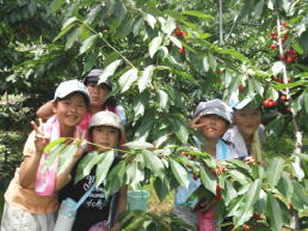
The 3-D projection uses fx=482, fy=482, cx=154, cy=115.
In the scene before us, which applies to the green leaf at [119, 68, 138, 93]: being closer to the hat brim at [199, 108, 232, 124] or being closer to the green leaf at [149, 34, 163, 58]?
the green leaf at [149, 34, 163, 58]

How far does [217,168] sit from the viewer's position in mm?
1720

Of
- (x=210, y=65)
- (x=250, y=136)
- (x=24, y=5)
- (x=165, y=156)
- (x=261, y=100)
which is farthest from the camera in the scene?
(x=24, y=5)

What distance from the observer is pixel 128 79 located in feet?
6.04

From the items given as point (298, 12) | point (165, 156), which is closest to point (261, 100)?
point (298, 12)

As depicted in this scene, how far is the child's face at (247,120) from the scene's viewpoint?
2.58 meters

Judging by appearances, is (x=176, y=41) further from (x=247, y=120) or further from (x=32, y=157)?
(x=247, y=120)

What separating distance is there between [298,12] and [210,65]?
0.61 meters

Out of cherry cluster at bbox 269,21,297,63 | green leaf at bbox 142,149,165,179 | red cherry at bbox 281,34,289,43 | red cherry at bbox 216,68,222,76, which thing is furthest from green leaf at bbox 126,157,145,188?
red cherry at bbox 281,34,289,43

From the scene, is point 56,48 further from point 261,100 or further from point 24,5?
point 24,5

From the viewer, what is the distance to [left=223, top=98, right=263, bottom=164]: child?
259cm

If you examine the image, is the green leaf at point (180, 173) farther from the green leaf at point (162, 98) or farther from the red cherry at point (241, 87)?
the red cherry at point (241, 87)

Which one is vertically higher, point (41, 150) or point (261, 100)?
point (261, 100)

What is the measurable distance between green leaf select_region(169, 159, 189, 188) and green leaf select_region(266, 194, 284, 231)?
275mm

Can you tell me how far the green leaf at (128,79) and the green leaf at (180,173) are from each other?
384 mm
